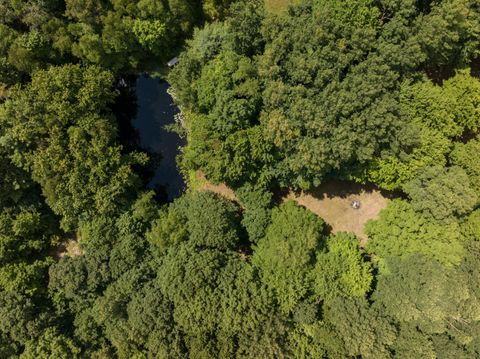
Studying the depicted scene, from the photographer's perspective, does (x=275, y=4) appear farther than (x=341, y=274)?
Yes

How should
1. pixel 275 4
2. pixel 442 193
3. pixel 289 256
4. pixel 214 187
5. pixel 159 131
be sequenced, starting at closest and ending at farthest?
pixel 442 193, pixel 289 256, pixel 275 4, pixel 214 187, pixel 159 131

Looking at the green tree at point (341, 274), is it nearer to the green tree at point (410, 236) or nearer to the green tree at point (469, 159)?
the green tree at point (410, 236)

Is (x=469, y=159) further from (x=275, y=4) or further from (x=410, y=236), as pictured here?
(x=275, y=4)

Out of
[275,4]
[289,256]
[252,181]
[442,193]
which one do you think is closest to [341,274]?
[289,256]

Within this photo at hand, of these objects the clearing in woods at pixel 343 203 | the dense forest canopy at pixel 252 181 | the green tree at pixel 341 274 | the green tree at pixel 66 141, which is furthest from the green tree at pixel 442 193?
the green tree at pixel 66 141

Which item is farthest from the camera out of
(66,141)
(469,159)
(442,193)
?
(66,141)

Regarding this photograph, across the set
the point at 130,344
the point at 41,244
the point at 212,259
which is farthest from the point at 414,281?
the point at 41,244
